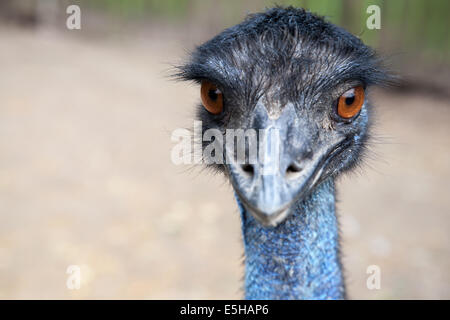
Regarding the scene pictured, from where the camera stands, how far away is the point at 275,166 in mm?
1373

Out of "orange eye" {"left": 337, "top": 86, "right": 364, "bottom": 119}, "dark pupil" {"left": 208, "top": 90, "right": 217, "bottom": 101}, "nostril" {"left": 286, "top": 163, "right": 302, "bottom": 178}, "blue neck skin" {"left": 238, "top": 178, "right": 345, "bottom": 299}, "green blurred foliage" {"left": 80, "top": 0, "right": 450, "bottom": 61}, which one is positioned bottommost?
"blue neck skin" {"left": 238, "top": 178, "right": 345, "bottom": 299}

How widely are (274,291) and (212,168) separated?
0.53m

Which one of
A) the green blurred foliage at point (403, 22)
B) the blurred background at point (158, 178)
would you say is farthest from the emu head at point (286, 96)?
the green blurred foliage at point (403, 22)

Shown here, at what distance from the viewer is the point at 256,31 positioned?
5.60 feet

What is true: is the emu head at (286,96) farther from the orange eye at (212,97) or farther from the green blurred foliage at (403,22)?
the green blurred foliage at (403,22)

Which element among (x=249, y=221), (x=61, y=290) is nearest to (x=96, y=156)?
(x=61, y=290)

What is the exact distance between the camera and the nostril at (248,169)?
4.64ft

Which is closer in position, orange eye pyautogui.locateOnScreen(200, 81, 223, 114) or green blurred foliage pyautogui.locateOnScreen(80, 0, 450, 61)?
orange eye pyautogui.locateOnScreen(200, 81, 223, 114)

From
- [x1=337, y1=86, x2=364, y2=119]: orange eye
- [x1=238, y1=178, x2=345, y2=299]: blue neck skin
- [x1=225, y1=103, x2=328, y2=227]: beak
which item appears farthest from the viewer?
[x1=238, y1=178, x2=345, y2=299]: blue neck skin

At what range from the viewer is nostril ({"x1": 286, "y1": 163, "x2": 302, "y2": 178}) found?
143 cm

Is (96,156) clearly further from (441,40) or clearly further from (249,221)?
(441,40)

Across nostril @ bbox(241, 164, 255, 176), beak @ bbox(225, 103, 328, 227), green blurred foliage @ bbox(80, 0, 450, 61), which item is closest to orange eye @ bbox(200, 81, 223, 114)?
beak @ bbox(225, 103, 328, 227)

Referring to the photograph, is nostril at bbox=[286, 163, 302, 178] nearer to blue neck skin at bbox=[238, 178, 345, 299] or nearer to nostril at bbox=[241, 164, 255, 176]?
nostril at bbox=[241, 164, 255, 176]

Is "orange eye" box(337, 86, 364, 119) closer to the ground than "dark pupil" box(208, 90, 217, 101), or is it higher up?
closer to the ground
